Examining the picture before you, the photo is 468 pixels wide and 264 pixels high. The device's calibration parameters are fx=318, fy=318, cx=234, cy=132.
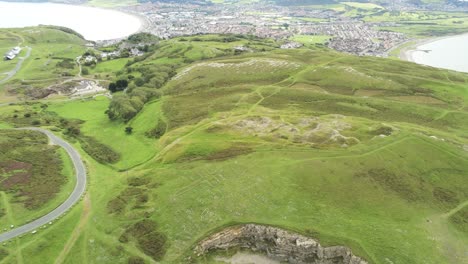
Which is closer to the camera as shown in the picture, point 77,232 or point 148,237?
point 148,237

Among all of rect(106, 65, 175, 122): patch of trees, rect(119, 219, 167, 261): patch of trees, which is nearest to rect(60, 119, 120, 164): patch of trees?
rect(106, 65, 175, 122): patch of trees

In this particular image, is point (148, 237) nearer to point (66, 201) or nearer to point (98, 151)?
point (66, 201)

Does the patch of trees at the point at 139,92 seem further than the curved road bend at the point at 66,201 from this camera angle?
Yes

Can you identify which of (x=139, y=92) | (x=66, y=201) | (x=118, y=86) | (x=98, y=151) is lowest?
(x=118, y=86)

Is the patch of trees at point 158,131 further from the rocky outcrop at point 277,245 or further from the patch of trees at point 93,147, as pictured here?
the rocky outcrop at point 277,245

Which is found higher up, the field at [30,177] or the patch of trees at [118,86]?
the field at [30,177]

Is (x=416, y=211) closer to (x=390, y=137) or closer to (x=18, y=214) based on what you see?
(x=390, y=137)

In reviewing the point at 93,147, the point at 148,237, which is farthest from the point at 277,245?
the point at 93,147

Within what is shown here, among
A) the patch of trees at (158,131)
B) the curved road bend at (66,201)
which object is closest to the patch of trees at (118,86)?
the patch of trees at (158,131)

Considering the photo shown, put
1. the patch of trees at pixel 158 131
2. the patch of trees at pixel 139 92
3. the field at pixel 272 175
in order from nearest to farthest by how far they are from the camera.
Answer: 1. the field at pixel 272 175
2. the patch of trees at pixel 158 131
3. the patch of trees at pixel 139 92
